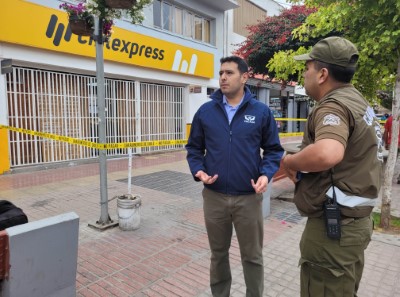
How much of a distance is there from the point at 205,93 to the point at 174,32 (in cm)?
296

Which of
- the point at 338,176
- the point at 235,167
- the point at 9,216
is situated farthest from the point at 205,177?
the point at 9,216

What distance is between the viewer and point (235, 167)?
2.52 meters

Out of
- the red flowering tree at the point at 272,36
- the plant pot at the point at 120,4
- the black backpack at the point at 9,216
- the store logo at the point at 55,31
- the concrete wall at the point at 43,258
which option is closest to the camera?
the concrete wall at the point at 43,258

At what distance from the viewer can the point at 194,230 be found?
455cm

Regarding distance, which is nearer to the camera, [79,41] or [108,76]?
[79,41]

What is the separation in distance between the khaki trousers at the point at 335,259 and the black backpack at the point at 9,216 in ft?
6.45

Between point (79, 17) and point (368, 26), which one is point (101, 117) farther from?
point (368, 26)

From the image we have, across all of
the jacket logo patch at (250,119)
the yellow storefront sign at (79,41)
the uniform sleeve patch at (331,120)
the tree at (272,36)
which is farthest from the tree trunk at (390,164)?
the yellow storefront sign at (79,41)

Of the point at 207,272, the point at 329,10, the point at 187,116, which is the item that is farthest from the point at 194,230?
the point at 187,116

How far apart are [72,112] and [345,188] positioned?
9024 mm

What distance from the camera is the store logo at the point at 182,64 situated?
1235cm

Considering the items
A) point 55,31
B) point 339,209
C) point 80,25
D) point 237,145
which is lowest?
point 339,209

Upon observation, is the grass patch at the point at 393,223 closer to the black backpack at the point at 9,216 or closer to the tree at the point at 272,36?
the black backpack at the point at 9,216

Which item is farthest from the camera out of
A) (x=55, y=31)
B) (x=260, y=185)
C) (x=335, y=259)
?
(x=55, y=31)
